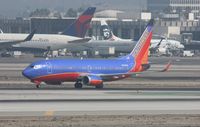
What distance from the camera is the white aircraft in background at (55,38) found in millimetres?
140875

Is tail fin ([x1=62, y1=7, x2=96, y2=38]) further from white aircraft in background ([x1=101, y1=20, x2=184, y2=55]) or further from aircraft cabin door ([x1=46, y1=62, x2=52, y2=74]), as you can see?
aircraft cabin door ([x1=46, y1=62, x2=52, y2=74])

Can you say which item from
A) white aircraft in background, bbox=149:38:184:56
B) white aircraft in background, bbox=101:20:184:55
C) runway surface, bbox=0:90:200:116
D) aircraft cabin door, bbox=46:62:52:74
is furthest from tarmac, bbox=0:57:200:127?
white aircraft in background, bbox=149:38:184:56

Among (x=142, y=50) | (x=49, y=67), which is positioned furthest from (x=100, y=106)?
(x=142, y=50)

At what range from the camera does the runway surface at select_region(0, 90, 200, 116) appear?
4803cm

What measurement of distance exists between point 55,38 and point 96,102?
95558 millimetres

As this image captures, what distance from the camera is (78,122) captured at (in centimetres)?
4309

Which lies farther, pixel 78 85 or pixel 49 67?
pixel 78 85

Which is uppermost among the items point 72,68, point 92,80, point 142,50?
point 142,50

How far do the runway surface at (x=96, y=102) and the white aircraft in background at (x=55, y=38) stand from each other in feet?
252

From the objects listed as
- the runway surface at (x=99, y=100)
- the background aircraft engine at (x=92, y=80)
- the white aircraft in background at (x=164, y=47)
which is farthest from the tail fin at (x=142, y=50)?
the white aircraft in background at (x=164, y=47)

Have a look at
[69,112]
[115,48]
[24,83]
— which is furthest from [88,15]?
[69,112]

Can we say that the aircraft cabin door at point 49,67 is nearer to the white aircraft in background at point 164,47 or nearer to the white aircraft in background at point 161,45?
the white aircraft in background at point 161,45

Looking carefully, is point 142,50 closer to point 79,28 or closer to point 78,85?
point 78,85

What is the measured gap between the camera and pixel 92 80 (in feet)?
226
